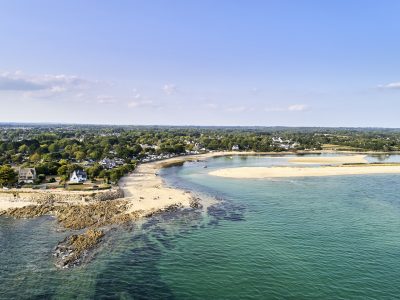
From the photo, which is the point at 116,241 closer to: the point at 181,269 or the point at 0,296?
the point at 181,269

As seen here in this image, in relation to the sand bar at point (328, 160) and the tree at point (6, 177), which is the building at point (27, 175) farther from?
the sand bar at point (328, 160)

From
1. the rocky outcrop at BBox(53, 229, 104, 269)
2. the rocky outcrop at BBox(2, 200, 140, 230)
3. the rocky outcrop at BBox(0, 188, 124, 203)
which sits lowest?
the rocky outcrop at BBox(53, 229, 104, 269)

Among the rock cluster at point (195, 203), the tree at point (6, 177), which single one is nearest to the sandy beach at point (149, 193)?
the rock cluster at point (195, 203)

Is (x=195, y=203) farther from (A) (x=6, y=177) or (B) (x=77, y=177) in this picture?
(A) (x=6, y=177)

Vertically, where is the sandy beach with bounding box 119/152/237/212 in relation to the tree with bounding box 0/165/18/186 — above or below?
below

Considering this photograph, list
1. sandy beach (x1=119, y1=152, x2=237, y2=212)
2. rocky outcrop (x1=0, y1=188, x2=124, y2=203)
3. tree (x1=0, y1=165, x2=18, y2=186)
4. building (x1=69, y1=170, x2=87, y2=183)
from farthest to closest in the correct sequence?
building (x1=69, y1=170, x2=87, y2=183), tree (x1=0, y1=165, x2=18, y2=186), rocky outcrop (x1=0, y1=188, x2=124, y2=203), sandy beach (x1=119, y1=152, x2=237, y2=212)

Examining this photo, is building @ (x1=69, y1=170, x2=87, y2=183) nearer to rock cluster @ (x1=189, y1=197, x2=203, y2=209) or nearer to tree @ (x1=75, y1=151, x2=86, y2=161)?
rock cluster @ (x1=189, y1=197, x2=203, y2=209)

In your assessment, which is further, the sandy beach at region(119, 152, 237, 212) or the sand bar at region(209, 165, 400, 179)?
the sand bar at region(209, 165, 400, 179)

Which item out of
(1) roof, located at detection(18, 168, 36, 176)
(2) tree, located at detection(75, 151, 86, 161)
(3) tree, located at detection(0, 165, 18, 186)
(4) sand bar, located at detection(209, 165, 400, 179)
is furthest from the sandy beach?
(2) tree, located at detection(75, 151, 86, 161)
